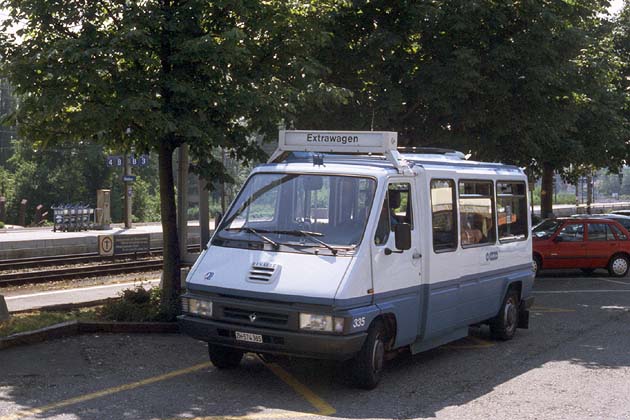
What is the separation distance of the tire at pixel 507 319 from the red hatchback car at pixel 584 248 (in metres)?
9.67

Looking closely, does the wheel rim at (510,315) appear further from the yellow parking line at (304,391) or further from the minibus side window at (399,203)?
the yellow parking line at (304,391)

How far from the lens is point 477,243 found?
36.0 ft

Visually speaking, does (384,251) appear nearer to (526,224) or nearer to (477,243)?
(477,243)

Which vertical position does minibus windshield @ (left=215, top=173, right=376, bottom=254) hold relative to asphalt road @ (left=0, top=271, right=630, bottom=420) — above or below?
above

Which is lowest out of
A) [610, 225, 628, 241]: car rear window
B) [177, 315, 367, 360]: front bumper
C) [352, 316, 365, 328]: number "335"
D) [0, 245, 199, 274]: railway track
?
[0, 245, 199, 274]: railway track

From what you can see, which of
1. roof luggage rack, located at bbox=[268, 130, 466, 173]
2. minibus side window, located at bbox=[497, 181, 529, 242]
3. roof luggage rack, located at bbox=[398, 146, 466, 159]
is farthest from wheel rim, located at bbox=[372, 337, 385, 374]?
minibus side window, located at bbox=[497, 181, 529, 242]

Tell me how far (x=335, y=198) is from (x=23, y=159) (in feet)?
233

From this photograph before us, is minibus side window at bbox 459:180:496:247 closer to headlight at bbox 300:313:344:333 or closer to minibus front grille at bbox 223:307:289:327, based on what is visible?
headlight at bbox 300:313:344:333

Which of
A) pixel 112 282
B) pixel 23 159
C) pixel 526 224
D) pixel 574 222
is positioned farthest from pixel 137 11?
pixel 23 159

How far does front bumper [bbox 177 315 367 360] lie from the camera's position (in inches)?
317

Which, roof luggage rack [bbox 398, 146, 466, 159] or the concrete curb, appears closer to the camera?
the concrete curb

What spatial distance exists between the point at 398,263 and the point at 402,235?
1.17 ft

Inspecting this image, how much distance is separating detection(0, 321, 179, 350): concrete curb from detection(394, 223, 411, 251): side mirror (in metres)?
4.21

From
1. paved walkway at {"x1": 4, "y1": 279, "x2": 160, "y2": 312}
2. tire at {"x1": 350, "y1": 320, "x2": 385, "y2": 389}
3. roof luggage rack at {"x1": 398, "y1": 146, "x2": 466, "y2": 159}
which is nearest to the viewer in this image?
tire at {"x1": 350, "y1": 320, "x2": 385, "y2": 389}
